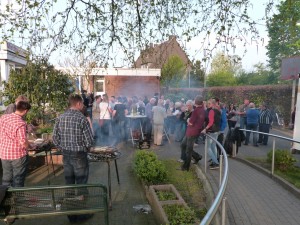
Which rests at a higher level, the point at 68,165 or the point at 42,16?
the point at 42,16

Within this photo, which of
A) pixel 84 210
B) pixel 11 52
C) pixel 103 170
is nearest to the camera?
pixel 84 210

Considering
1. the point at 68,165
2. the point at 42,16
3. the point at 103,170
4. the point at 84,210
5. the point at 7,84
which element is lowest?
the point at 103,170

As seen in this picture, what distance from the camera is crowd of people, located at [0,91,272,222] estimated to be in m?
4.55

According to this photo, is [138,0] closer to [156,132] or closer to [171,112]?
[156,132]

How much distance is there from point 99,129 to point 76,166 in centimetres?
734

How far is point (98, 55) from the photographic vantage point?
5254 mm

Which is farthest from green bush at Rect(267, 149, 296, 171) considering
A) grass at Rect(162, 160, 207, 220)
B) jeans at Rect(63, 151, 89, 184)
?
jeans at Rect(63, 151, 89, 184)

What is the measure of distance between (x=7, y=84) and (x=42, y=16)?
732 centimetres

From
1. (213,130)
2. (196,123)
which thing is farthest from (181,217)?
(213,130)

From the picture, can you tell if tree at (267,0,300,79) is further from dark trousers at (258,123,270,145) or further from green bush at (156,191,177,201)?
dark trousers at (258,123,270,145)

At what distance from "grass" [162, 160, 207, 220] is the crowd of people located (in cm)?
33

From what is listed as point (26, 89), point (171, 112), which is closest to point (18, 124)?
point (26, 89)

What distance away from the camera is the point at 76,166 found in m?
4.62

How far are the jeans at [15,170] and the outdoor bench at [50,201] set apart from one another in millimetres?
1056
